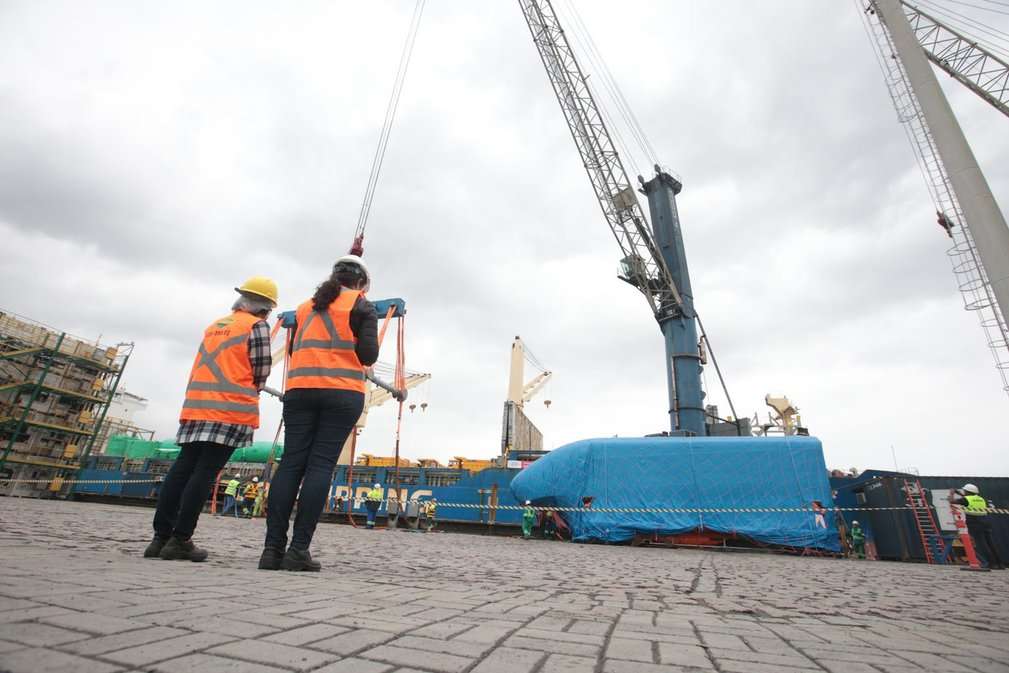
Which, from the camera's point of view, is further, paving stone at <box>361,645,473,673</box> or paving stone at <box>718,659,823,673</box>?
paving stone at <box>718,659,823,673</box>

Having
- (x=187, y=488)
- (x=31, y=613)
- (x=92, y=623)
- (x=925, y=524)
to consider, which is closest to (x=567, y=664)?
(x=92, y=623)

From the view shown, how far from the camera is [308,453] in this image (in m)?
2.93

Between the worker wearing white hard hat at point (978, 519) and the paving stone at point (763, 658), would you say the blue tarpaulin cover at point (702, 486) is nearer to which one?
the worker wearing white hard hat at point (978, 519)

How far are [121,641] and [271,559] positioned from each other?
185cm

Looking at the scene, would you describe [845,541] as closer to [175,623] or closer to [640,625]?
[640,625]

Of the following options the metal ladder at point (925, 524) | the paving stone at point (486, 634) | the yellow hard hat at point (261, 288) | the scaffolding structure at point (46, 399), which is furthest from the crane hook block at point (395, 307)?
the scaffolding structure at point (46, 399)

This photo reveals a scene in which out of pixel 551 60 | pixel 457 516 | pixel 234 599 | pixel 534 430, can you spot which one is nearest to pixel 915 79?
pixel 551 60

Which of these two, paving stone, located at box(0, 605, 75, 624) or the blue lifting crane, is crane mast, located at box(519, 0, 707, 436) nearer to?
the blue lifting crane

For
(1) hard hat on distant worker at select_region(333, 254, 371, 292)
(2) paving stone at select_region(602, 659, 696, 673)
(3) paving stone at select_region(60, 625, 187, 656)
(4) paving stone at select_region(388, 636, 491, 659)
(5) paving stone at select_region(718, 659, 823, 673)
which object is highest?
(1) hard hat on distant worker at select_region(333, 254, 371, 292)

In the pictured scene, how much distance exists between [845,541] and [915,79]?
12.6 metres

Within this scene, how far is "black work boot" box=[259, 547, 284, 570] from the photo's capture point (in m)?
2.68

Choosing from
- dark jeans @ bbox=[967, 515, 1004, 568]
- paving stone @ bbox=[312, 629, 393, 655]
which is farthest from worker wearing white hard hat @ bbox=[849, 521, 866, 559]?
paving stone @ bbox=[312, 629, 393, 655]

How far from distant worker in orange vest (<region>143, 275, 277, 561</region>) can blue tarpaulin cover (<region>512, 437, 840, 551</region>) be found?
9122 mm

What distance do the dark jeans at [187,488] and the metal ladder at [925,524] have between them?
12.2 m
